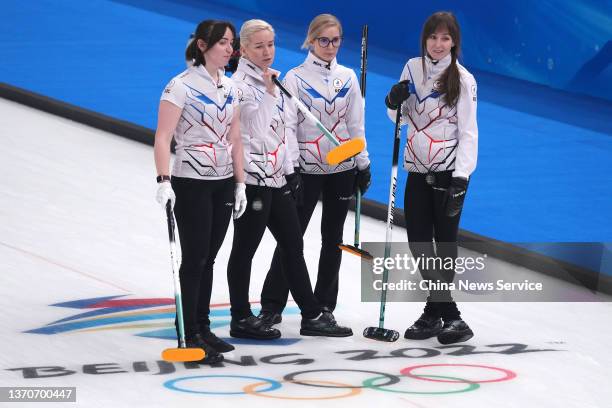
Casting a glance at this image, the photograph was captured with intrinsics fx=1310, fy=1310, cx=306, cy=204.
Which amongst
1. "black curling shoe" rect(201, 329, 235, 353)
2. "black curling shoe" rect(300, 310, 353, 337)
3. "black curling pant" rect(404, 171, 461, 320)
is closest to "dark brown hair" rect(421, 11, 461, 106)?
"black curling pant" rect(404, 171, 461, 320)

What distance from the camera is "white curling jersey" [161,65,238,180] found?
6.46 meters

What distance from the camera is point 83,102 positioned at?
13633 millimetres

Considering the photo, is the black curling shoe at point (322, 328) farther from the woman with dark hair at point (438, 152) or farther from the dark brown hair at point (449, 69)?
the dark brown hair at point (449, 69)

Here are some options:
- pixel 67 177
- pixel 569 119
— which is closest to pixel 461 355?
pixel 67 177

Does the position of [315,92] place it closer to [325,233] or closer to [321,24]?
[321,24]

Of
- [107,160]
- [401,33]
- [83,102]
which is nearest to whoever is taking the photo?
[107,160]

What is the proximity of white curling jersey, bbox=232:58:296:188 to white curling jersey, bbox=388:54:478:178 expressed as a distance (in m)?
0.73

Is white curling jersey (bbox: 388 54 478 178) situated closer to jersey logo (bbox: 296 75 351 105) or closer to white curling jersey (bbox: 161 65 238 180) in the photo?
jersey logo (bbox: 296 75 351 105)

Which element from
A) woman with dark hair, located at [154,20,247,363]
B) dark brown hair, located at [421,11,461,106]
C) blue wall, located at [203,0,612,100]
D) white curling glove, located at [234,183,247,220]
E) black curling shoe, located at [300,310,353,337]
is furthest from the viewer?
blue wall, located at [203,0,612,100]

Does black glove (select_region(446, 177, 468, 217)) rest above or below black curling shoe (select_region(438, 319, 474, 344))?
above

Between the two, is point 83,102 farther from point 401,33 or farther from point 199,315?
point 199,315

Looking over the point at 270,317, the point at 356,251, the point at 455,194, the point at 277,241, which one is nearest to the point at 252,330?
the point at 270,317

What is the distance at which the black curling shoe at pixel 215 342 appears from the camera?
22.1 ft

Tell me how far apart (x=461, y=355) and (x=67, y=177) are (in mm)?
4905
